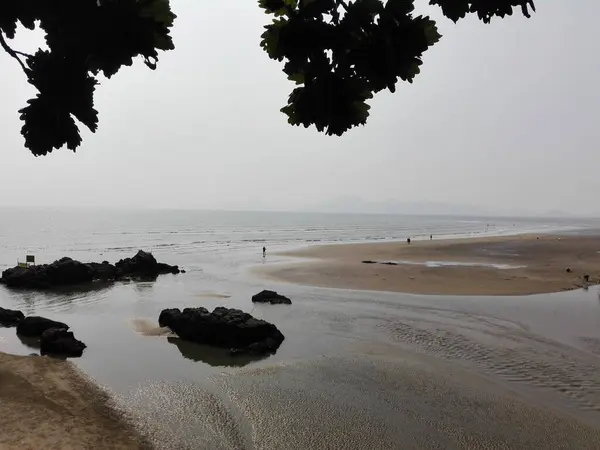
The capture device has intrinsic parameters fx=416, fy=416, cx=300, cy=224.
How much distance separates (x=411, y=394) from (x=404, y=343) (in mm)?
4463

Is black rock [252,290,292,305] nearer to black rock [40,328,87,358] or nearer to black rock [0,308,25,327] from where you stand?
black rock [40,328,87,358]

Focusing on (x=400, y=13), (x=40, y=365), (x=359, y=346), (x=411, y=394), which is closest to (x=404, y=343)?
(x=359, y=346)

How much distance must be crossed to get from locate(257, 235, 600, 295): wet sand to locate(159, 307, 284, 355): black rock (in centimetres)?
1269

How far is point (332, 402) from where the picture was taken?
35.7 feet

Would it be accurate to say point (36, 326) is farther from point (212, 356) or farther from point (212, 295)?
point (212, 295)

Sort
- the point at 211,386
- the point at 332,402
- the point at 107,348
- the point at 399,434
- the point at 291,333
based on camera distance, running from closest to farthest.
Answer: the point at 399,434
the point at 332,402
the point at 211,386
the point at 107,348
the point at 291,333

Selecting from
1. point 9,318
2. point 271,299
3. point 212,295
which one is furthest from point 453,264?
point 9,318

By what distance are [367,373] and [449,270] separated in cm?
2464

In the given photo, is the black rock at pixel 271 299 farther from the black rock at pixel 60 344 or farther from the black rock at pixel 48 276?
the black rock at pixel 48 276

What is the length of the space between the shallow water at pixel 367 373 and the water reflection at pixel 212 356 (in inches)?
2.8

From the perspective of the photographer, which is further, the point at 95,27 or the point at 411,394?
the point at 411,394

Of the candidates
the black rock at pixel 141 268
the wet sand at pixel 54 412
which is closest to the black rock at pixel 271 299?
the wet sand at pixel 54 412

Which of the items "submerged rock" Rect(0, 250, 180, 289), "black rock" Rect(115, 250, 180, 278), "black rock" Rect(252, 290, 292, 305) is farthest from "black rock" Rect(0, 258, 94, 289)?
"black rock" Rect(252, 290, 292, 305)

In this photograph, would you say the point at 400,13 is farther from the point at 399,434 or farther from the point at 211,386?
the point at 211,386
